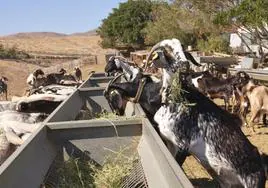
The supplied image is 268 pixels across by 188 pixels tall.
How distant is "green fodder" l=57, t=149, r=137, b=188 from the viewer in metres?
5.65

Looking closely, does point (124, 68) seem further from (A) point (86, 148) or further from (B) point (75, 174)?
(B) point (75, 174)

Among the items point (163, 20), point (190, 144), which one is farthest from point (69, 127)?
point (163, 20)

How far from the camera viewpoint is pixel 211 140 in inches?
210

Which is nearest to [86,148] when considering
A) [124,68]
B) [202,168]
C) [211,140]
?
[211,140]

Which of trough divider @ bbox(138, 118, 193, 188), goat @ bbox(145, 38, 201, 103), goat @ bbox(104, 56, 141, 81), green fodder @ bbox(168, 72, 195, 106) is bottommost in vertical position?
trough divider @ bbox(138, 118, 193, 188)

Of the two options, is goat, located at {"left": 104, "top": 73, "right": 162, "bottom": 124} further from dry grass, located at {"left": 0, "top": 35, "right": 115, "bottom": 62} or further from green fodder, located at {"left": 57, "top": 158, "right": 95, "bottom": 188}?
dry grass, located at {"left": 0, "top": 35, "right": 115, "bottom": 62}

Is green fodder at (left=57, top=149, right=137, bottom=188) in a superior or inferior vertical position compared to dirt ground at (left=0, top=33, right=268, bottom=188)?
superior

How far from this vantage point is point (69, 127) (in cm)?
586

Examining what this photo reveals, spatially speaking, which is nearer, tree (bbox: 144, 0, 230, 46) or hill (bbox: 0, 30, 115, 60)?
tree (bbox: 144, 0, 230, 46)

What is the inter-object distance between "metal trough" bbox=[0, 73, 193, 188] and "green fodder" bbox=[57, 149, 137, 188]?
5.2 inches

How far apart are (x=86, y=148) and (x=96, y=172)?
1.10ft

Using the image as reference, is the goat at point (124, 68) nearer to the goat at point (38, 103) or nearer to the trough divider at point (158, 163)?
the goat at point (38, 103)

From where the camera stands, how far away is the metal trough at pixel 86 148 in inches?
159

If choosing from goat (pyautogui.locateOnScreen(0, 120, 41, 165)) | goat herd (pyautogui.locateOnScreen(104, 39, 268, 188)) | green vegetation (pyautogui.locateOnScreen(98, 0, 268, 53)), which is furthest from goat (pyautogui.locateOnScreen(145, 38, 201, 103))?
Result: green vegetation (pyautogui.locateOnScreen(98, 0, 268, 53))
